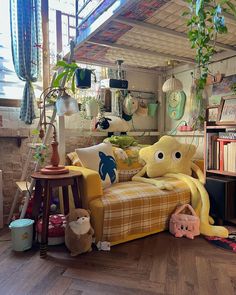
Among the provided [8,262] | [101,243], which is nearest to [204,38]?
[101,243]

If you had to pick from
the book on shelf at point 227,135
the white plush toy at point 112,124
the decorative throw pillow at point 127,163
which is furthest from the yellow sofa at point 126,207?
the white plush toy at point 112,124

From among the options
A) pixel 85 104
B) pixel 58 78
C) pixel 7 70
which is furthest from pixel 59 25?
pixel 58 78

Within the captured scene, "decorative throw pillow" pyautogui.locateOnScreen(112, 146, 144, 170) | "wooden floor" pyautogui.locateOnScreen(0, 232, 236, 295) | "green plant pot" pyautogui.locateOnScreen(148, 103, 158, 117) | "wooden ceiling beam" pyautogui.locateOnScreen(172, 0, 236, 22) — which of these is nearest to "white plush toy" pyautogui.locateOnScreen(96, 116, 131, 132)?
"decorative throw pillow" pyautogui.locateOnScreen(112, 146, 144, 170)

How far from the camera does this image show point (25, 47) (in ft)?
8.51

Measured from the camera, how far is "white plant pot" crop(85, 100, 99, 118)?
2.74m

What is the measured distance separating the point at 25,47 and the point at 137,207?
6.72ft

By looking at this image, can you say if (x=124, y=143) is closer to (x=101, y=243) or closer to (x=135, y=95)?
(x=135, y=95)

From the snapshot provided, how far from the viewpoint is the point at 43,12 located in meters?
2.80

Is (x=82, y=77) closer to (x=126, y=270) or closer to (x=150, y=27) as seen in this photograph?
(x=150, y=27)

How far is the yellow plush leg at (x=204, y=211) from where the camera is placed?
7.15ft

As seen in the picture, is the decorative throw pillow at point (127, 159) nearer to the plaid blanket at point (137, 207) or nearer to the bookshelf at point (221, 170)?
the plaid blanket at point (137, 207)

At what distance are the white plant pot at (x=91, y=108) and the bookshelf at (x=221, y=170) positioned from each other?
1256 millimetres

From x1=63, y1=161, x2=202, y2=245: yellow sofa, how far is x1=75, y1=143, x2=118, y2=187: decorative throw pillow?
0.10 metres

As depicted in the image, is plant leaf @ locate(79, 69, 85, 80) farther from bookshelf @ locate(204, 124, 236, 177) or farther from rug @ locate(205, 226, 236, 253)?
rug @ locate(205, 226, 236, 253)
